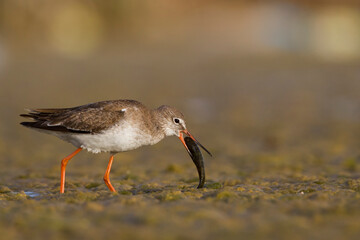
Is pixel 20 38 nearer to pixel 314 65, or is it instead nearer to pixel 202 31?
pixel 202 31

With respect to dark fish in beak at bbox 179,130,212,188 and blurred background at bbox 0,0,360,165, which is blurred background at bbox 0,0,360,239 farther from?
dark fish in beak at bbox 179,130,212,188

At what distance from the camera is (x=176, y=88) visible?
1970cm

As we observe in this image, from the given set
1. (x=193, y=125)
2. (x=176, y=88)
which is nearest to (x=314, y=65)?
(x=176, y=88)

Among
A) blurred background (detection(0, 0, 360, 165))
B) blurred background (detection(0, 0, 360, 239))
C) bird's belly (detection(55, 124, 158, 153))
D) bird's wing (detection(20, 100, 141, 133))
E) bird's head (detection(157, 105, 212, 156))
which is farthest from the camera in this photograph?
blurred background (detection(0, 0, 360, 165))

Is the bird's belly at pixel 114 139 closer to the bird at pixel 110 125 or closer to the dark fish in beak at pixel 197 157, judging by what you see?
the bird at pixel 110 125

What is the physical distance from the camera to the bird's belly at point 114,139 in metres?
7.76

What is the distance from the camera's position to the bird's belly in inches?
306

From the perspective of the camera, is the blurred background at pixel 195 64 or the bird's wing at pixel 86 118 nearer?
the bird's wing at pixel 86 118

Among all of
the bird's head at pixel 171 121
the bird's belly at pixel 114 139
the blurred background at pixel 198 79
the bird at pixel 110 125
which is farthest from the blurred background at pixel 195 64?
the bird's belly at pixel 114 139

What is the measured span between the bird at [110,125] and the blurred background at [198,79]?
132cm

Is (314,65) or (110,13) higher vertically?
(110,13)

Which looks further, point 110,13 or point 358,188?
point 110,13

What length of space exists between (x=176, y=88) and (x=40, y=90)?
492cm

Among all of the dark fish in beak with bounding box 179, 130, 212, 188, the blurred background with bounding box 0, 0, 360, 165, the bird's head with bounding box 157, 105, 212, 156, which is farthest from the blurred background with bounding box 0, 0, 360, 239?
the bird's head with bounding box 157, 105, 212, 156
